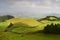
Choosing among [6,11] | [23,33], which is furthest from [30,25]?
[6,11]

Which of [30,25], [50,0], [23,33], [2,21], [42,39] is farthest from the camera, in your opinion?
[50,0]

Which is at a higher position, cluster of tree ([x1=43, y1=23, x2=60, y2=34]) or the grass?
cluster of tree ([x1=43, y1=23, x2=60, y2=34])

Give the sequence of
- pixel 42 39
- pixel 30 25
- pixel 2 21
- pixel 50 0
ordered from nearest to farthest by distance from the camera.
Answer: pixel 42 39 < pixel 30 25 < pixel 2 21 < pixel 50 0

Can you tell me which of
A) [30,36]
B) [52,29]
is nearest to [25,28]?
[30,36]

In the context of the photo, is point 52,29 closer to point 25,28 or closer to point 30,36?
point 30,36

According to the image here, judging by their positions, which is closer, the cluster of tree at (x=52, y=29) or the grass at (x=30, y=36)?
the grass at (x=30, y=36)

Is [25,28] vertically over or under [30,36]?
over

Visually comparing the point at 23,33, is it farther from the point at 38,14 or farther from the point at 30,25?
the point at 38,14

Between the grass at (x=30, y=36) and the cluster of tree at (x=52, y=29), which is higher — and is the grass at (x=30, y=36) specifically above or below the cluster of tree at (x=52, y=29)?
below

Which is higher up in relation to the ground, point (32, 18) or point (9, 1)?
point (9, 1)

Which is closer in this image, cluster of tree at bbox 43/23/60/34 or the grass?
the grass

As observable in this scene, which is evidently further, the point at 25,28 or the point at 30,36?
the point at 25,28
